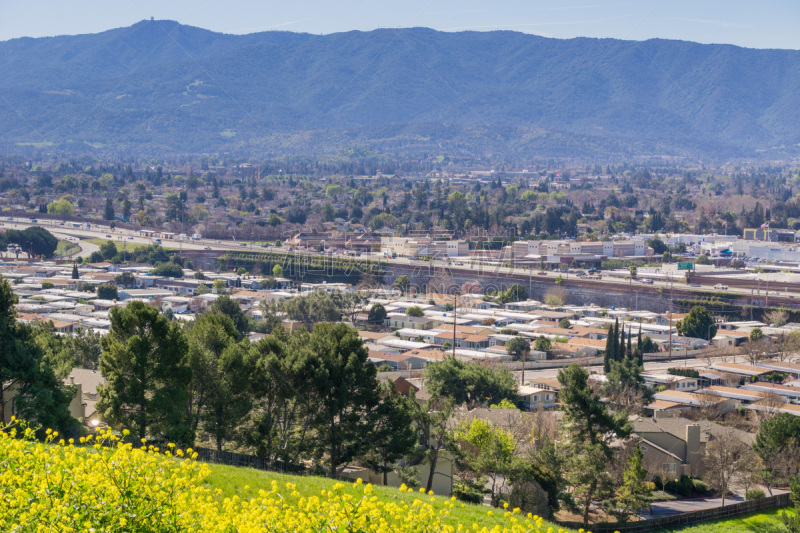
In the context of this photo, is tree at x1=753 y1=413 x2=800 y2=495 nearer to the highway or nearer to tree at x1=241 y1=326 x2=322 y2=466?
tree at x1=241 y1=326 x2=322 y2=466

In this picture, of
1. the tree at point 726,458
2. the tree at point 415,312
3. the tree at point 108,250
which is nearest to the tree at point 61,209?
the tree at point 108,250

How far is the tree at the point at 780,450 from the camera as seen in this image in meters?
21.6

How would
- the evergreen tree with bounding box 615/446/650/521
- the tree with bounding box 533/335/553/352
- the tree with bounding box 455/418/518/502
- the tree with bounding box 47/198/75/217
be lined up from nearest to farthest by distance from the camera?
the tree with bounding box 455/418/518/502
the evergreen tree with bounding box 615/446/650/521
the tree with bounding box 533/335/553/352
the tree with bounding box 47/198/75/217

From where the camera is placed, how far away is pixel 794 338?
40.1 m

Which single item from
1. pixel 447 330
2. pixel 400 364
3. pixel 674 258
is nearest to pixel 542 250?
pixel 674 258

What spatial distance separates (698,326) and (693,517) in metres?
26.9

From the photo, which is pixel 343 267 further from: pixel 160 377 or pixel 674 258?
pixel 160 377

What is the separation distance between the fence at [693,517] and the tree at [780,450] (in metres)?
1.17

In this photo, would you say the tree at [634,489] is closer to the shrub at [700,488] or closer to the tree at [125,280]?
the shrub at [700,488]

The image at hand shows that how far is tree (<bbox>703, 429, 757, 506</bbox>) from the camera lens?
20.7 meters

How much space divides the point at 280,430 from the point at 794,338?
28.9 m

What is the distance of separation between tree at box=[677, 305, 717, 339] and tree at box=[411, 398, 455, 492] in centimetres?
2886

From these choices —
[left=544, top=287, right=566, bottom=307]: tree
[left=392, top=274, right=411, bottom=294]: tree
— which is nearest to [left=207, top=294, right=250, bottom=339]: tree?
[left=544, top=287, right=566, bottom=307]: tree

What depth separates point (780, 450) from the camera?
21750 millimetres
